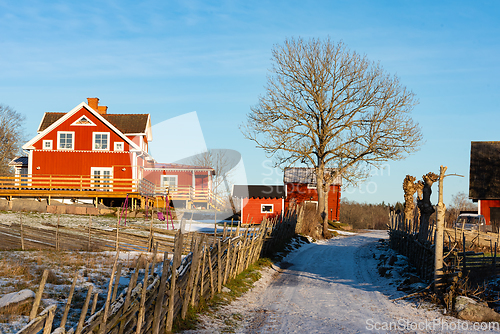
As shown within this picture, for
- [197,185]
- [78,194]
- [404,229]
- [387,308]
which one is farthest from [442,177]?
[197,185]

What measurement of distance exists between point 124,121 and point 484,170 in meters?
30.2

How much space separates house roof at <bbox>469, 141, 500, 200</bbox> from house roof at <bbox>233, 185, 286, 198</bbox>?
48.5ft

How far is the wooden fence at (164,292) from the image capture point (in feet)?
17.0

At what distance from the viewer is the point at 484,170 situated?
33594mm

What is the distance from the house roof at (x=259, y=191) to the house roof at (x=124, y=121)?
32.1ft

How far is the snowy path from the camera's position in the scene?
29.8ft

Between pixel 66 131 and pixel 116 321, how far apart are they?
30.1m

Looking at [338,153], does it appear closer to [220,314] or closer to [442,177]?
[442,177]

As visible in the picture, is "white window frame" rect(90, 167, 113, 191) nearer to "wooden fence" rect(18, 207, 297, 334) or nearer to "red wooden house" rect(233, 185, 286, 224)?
"red wooden house" rect(233, 185, 286, 224)

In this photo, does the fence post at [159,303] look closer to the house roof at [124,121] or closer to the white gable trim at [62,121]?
the white gable trim at [62,121]

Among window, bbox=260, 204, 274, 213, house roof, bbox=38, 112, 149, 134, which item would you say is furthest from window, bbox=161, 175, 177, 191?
window, bbox=260, 204, 274, 213

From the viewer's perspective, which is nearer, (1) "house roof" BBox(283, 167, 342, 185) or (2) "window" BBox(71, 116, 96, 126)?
(2) "window" BBox(71, 116, 96, 126)

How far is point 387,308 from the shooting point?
10.7 meters

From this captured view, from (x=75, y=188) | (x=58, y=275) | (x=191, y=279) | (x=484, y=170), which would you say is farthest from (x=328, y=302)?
(x=484, y=170)
